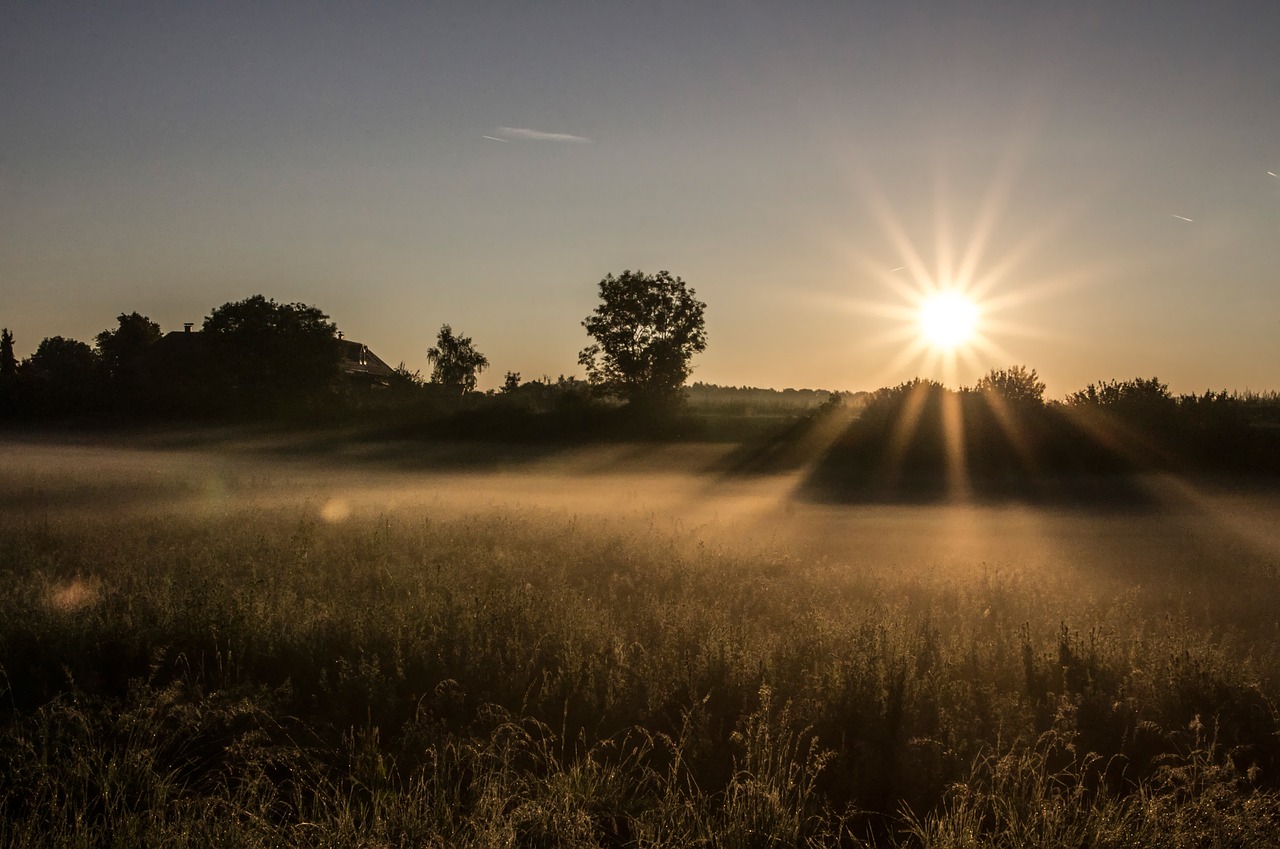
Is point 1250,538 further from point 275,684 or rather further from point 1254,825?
point 275,684

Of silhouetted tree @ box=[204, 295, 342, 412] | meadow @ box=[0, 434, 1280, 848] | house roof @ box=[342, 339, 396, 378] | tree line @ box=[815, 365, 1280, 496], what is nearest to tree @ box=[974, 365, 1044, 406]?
tree line @ box=[815, 365, 1280, 496]

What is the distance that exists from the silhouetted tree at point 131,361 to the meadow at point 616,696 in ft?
149

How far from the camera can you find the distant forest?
28.4 meters

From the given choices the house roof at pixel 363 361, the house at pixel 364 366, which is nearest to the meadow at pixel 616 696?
the house at pixel 364 366

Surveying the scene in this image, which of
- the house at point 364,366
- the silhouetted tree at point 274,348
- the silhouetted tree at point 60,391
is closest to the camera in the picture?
the silhouetted tree at point 60,391

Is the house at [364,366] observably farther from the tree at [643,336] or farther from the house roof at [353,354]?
the tree at [643,336]

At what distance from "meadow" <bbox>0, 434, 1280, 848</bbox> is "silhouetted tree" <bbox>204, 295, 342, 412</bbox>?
161 ft

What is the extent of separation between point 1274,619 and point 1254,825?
5.25 meters

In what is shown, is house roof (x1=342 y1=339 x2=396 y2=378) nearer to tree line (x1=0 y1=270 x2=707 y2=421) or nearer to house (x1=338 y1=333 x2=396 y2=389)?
house (x1=338 y1=333 x2=396 y2=389)

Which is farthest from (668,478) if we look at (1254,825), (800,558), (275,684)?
(1254,825)

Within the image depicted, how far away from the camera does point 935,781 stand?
5504mm

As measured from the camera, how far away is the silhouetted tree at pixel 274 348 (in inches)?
2309

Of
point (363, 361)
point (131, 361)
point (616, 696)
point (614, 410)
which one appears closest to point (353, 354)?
point (363, 361)

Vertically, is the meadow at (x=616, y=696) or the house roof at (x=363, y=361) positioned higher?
the house roof at (x=363, y=361)
